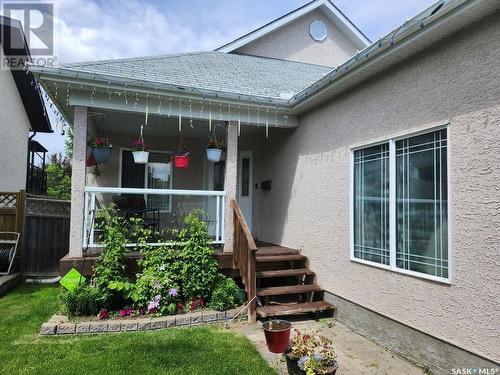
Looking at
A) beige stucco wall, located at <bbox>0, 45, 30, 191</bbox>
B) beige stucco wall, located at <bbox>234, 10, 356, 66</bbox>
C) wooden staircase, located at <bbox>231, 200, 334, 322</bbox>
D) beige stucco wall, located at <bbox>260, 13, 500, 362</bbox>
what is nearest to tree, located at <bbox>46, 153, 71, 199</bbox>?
beige stucco wall, located at <bbox>0, 45, 30, 191</bbox>

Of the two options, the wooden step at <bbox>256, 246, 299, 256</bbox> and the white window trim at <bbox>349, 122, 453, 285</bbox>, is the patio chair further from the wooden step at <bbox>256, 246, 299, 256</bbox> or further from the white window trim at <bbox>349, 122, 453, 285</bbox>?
the white window trim at <bbox>349, 122, 453, 285</bbox>

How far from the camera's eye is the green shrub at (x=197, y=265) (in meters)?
5.64

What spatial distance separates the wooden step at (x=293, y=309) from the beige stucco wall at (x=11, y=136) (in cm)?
967

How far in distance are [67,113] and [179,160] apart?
2.75 metres

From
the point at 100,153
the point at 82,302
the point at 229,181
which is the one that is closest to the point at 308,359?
the point at 82,302

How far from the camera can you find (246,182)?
902cm

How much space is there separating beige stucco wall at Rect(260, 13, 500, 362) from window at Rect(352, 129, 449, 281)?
159mm

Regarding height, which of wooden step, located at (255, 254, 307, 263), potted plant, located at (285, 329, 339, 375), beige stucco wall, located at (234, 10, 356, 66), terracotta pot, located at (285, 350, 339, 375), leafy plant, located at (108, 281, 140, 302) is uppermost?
beige stucco wall, located at (234, 10, 356, 66)

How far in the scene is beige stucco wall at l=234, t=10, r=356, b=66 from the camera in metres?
10.8

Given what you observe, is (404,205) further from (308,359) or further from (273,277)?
(273,277)

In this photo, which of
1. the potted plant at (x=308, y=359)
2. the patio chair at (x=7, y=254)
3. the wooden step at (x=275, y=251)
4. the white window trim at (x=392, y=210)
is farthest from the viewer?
the patio chair at (x=7, y=254)

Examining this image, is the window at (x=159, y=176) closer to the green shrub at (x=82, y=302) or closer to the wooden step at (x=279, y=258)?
the wooden step at (x=279, y=258)

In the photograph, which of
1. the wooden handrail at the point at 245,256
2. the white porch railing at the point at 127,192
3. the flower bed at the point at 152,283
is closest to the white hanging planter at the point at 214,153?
the white porch railing at the point at 127,192

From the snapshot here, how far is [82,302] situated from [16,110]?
10451 mm
